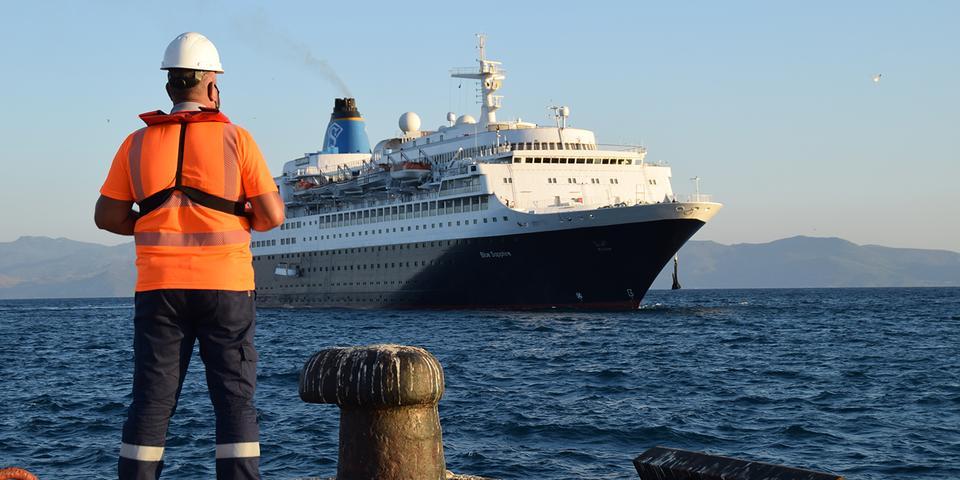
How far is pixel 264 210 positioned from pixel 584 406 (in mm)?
11511

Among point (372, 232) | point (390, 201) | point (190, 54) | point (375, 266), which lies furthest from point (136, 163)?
point (390, 201)

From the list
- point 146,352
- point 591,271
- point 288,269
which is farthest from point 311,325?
point 146,352

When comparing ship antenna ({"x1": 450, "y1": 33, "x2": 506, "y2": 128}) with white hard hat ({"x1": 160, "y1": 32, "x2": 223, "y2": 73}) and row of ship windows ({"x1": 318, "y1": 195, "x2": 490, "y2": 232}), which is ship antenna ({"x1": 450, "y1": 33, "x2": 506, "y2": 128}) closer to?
row of ship windows ({"x1": 318, "y1": 195, "x2": 490, "y2": 232})

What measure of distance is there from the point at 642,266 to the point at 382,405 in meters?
38.5

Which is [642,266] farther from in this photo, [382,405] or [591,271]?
[382,405]

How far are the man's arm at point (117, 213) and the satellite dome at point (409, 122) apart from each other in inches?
2123

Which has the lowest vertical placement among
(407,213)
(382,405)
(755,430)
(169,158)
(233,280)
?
(755,430)

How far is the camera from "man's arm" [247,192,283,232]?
3902 millimetres

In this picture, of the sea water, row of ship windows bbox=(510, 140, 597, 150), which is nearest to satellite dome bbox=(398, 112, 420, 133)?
row of ship windows bbox=(510, 140, 597, 150)

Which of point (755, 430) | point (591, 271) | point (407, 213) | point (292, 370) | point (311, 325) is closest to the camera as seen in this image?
point (755, 430)

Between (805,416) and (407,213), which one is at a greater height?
(407,213)

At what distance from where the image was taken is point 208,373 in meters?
3.91

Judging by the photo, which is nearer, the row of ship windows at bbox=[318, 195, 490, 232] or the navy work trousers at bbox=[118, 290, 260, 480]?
the navy work trousers at bbox=[118, 290, 260, 480]

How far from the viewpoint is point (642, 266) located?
41531 millimetres
